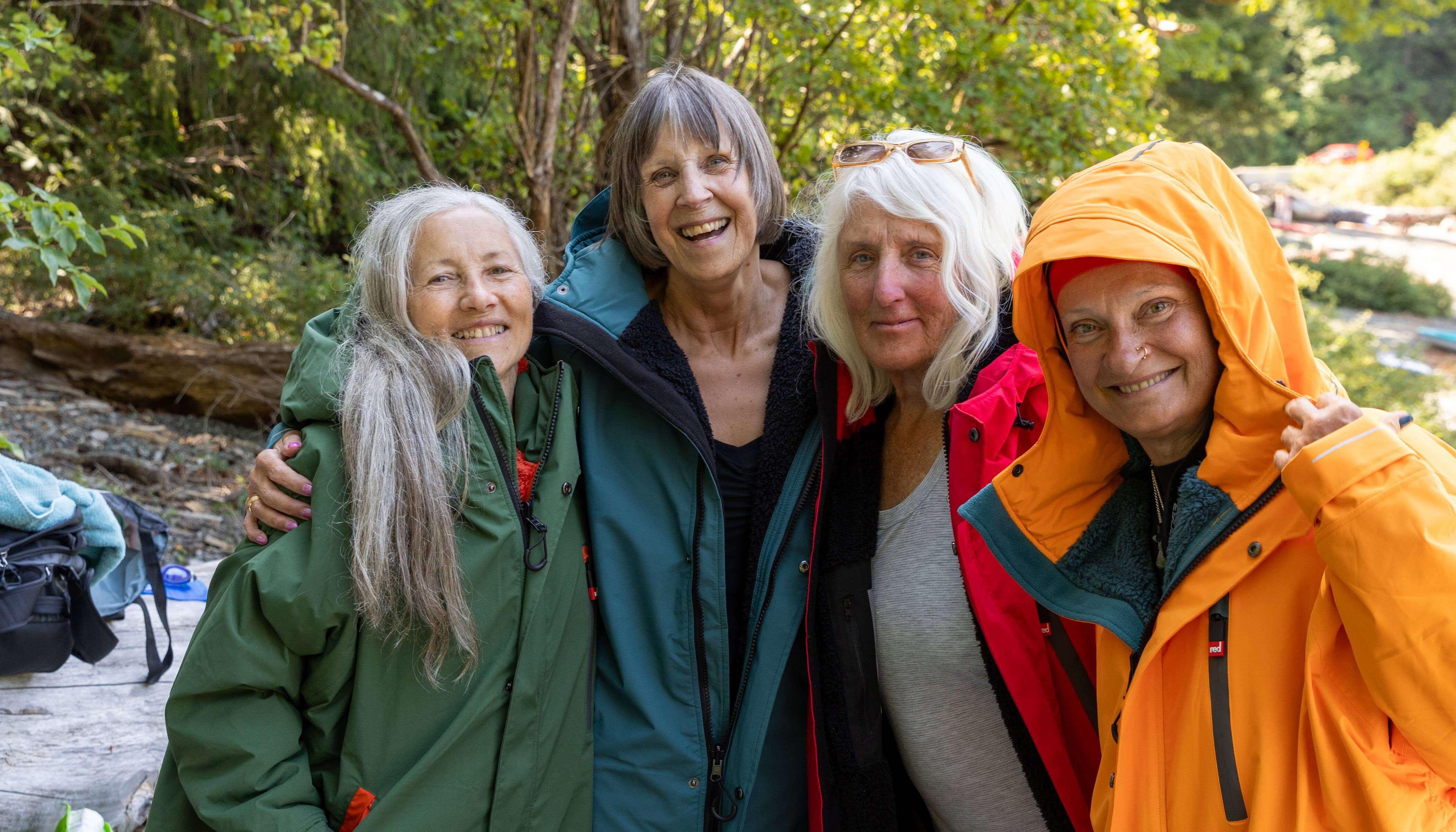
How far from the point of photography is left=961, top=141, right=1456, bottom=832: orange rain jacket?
48.8 inches

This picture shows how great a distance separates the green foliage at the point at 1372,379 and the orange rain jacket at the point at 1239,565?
273 inches

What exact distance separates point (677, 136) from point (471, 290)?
2.19 ft

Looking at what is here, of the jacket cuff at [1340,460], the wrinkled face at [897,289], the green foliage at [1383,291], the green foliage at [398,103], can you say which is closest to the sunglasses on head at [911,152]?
the wrinkled face at [897,289]

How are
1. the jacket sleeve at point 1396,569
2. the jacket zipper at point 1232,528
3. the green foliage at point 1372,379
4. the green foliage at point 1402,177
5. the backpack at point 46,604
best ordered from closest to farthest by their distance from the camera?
the jacket sleeve at point 1396,569
the jacket zipper at point 1232,528
the backpack at point 46,604
the green foliage at point 1372,379
the green foliage at point 1402,177

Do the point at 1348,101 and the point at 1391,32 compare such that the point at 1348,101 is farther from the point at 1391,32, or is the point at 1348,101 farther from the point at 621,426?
the point at 621,426

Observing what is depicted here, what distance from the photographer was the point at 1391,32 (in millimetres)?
8477

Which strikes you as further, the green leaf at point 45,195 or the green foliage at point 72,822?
the green leaf at point 45,195

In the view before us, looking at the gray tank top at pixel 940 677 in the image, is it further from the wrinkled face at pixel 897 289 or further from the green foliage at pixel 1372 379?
the green foliage at pixel 1372 379

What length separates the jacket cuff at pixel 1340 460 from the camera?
1.24 meters

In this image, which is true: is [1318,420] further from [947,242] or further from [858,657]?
[858,657]

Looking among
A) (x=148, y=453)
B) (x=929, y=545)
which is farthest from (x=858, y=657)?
(x=148, y=453)

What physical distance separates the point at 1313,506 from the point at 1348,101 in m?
39.4

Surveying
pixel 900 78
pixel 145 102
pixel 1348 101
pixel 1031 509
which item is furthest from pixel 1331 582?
pixel 1348 101

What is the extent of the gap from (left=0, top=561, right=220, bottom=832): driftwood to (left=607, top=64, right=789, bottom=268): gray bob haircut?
1.54 m
